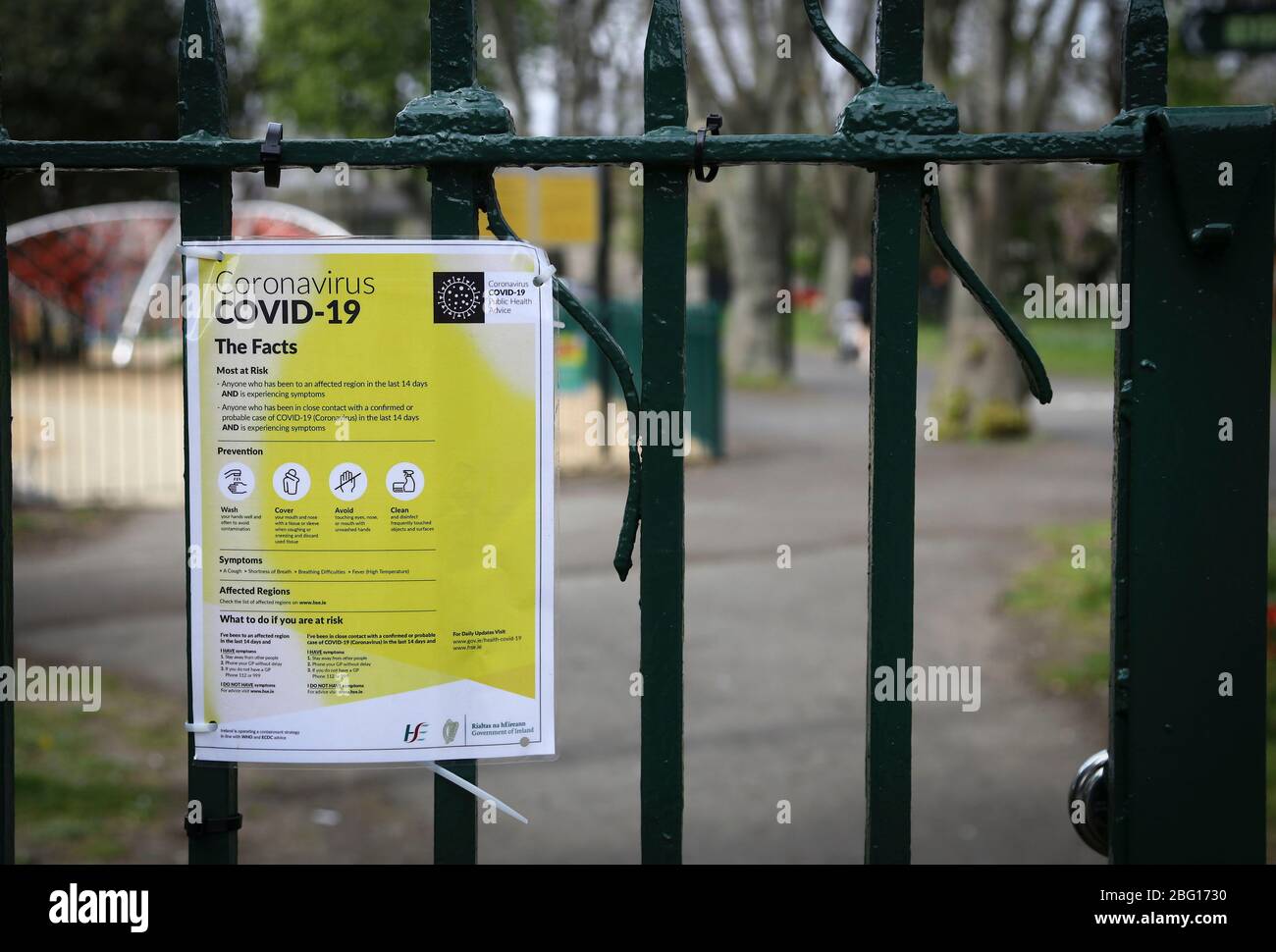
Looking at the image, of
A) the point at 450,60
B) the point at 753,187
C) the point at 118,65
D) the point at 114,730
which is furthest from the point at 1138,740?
the point at 118,65

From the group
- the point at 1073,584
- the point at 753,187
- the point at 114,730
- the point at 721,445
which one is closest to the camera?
the point at 114,730

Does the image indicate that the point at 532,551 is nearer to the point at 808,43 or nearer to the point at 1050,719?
the point at 1050,719

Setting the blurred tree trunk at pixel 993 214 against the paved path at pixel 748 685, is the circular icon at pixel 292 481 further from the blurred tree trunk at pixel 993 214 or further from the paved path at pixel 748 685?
the blurred tree trunk at pixel 993 214

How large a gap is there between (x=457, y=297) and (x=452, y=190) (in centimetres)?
16

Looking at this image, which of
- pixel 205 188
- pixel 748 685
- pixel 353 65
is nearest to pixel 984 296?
pixel 205 188

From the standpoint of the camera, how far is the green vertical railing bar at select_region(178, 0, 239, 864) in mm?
2135

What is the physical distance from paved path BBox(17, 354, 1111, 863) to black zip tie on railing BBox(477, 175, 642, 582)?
123 inches

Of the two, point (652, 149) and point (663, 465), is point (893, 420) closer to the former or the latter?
point (663, 465)

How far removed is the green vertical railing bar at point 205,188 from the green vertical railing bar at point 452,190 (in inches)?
12.3

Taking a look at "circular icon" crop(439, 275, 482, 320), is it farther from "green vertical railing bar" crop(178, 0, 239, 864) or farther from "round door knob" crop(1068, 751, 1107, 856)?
"round door knob" crop(1068, 751, 1107, 856)

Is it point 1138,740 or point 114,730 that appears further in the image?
point 114,730

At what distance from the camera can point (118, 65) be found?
94.1 ft

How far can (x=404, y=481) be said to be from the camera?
2150 mm

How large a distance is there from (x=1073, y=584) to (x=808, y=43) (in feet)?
52.7
